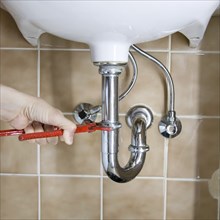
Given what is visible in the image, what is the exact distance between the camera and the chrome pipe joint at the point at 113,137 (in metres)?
0.79

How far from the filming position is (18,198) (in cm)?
107

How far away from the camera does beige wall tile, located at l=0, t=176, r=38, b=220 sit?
106 cm

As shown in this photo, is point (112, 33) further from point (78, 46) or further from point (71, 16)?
point (78, 46)

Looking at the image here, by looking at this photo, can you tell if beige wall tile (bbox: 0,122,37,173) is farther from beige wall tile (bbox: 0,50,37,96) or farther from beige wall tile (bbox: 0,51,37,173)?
beige wall tile (bbox: 0,50,37,96)

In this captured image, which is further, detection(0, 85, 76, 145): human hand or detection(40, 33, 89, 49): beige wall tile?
detection(40, 33, 89, 49): beige wall tile

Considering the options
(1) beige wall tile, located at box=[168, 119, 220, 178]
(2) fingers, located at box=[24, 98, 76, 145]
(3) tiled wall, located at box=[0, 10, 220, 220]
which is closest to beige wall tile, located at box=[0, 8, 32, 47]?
(3) tiled wall, located at box=[0, 10, 220, 220]

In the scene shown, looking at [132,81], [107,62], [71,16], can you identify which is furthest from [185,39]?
[71,16]

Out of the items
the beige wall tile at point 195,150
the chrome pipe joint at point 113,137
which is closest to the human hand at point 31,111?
the chrome pipe joint at point 113,137

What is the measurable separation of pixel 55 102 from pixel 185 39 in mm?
392

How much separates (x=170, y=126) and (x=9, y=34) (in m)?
0.50

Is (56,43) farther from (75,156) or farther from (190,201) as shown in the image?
(190,201)

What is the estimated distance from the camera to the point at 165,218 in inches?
41.3

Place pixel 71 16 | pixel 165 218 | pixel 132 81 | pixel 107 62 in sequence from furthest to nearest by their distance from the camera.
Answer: pixel 165 218
pixel 132 81
pixel 107 62
pixel 71 16

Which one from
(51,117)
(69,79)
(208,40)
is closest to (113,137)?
(51,117)
